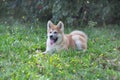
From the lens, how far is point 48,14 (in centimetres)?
1358

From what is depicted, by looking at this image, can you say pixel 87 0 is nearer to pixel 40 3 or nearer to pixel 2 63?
pixel 40 3

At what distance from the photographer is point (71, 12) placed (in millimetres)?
12664

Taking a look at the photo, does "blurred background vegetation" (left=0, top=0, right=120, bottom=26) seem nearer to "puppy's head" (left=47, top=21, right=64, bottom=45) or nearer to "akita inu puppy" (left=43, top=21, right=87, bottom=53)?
"akita inu puppy" (left=43, top=21, right=87, bottom=53)

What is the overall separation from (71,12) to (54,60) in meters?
5.29

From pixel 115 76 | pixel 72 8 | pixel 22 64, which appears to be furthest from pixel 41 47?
pixel 72 8

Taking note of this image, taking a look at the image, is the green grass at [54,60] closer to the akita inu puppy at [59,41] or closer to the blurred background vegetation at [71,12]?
the akita inu puppy at [59,41]

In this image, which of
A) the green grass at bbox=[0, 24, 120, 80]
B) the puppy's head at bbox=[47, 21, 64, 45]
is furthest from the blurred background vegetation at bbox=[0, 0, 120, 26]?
the puppy's head at bbox=[47, 21, 64, 45]

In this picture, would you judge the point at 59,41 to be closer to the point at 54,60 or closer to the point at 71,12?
the point at 54,60

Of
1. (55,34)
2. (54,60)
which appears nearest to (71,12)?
(55,34)

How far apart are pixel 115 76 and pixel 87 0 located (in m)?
6.24

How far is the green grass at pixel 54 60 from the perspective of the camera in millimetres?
6816

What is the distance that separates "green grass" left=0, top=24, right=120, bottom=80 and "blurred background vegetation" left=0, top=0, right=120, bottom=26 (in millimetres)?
2009

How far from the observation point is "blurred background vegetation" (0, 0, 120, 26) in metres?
12.6

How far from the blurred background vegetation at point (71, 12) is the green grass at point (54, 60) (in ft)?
6.59
